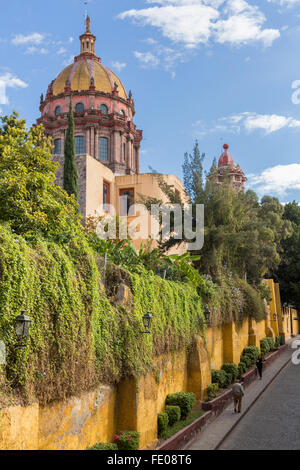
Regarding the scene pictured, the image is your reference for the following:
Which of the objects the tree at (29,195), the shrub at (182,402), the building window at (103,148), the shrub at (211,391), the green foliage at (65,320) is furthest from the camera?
the building window at (103,148)

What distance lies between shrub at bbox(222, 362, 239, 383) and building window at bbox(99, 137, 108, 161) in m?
28.0

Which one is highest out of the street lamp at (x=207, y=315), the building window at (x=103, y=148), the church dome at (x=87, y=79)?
the church dome at (x=87, y=79)

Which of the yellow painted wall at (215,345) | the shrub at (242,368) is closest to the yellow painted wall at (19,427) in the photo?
the yellow painted wall at (215,345)

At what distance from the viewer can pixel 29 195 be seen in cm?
1230

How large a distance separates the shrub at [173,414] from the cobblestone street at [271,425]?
55.6 inches

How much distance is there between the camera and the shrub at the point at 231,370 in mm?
20072

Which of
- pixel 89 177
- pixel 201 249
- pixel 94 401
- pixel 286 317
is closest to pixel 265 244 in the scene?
pixel 201 249

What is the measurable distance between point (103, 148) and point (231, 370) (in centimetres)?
2898

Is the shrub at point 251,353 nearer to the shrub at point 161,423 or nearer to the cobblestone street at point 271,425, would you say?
the cobblestone street at point 271,425

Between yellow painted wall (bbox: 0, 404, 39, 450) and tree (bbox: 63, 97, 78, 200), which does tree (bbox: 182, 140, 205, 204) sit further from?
yellow painted wall (bbox: 0, 404, 39, 450)

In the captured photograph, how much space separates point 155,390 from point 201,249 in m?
11.5

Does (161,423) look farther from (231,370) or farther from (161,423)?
(231,370)
